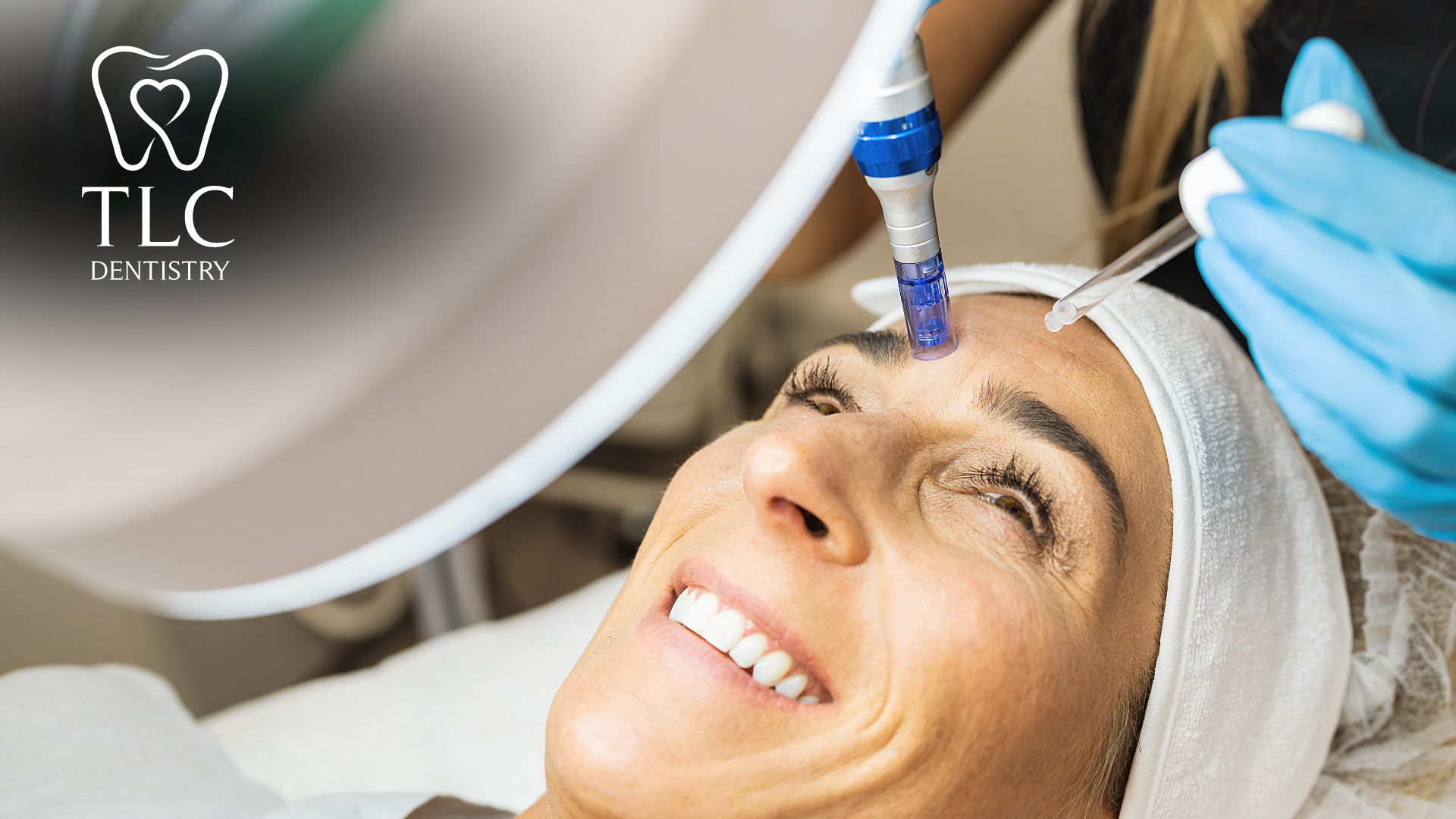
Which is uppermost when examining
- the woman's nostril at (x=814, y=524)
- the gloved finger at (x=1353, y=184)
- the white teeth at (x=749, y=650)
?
the gloved finger at (x=1353, y=184)

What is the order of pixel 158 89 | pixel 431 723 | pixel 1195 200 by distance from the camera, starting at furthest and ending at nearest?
pixel 431 723 < pixel 1195 200 < pixel 158 89

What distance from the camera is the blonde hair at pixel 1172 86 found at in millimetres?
1062

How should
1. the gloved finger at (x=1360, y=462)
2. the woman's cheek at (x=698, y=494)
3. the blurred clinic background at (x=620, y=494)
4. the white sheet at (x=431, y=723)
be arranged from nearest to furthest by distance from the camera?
the gloved finger at (x=1360, y=462) < the woman's cheek at (x=698, y=494) < the white sheet at (x=431, y=723) < the blurred clinic background at (x=620, y=494)

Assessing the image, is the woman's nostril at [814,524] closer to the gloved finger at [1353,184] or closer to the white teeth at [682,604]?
the white teeth at [682,604]

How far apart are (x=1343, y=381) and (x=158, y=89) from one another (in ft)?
2.05

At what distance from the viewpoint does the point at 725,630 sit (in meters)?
0.67

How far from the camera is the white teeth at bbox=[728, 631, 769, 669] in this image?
66 centimetres

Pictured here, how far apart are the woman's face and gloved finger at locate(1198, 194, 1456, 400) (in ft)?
0.64

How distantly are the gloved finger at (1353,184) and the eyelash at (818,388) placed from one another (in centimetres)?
35

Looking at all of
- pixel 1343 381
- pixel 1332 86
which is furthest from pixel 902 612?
pixel 1332 86

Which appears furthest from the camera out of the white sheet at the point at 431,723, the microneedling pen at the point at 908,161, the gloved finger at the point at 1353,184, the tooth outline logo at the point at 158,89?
the white sheet at the point at 431,723

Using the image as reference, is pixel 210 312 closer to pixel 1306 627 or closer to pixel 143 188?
pixel 143 188

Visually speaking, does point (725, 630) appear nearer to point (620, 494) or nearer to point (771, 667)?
point (771, 667)

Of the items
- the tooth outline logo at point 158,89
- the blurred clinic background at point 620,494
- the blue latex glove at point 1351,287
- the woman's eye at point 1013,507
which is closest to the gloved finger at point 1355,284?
the blue latex glove at point 1351,287
